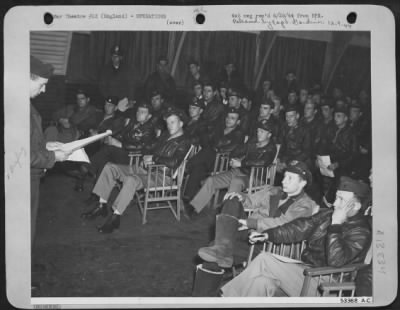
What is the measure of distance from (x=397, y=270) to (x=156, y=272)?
0.84 metres

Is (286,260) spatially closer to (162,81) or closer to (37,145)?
(162,81)

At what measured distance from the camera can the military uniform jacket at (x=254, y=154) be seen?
2211 mm

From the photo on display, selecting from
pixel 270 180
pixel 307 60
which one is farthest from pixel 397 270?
pixel 307 60

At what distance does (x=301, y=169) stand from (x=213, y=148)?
1.03 ft

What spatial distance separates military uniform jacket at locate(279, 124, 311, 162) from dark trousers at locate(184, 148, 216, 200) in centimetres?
25

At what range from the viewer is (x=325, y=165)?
2.21m

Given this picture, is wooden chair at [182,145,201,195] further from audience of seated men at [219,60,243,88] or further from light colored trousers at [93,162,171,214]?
audience of seated men at [219,60,243,88]

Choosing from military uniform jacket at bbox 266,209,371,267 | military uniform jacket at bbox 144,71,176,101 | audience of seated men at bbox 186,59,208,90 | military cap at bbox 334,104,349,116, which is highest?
audience of seated men at bbox 186,59,208,90

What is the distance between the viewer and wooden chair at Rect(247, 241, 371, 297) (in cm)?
216

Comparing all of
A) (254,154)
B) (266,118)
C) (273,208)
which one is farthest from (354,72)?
(273,208)

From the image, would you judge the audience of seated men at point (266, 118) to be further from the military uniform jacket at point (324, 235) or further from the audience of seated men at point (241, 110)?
the military uniform jacket at point (324, 235)

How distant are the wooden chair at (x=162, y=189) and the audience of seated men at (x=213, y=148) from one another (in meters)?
0.03

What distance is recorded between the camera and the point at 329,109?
221 cm

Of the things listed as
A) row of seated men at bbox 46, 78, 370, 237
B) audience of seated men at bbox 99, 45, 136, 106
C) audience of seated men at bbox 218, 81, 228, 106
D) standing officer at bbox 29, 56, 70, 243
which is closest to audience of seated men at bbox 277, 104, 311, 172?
row of seated men at bbox 46, 78, 370, 237
